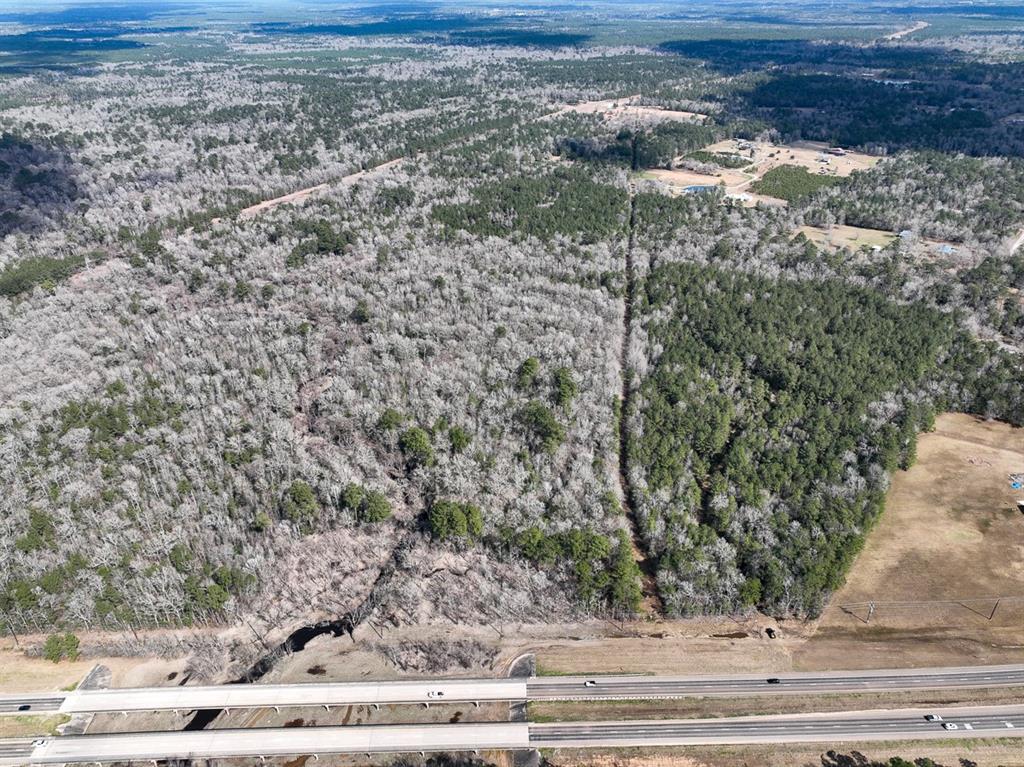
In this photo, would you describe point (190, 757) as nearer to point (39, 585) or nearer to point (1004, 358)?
Result: point (39, 585)

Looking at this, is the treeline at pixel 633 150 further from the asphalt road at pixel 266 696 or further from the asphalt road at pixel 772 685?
the asphalt road at pixel 266 696

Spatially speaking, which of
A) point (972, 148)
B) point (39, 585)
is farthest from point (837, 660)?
point (972, 148)

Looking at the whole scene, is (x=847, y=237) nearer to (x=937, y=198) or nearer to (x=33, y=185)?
(x=937, y=198)

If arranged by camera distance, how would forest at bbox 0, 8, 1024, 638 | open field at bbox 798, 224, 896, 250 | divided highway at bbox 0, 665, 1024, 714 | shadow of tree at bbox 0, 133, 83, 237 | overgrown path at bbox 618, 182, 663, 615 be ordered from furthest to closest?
shadow of tree at bbox 0, 133, 83, 237 → open field at bbox 798, 224, 896, 250 → overgrown path at bbox 618, 182, 663, 615 → forest at bbox 0, 8, 1024, 638 → divided highway at bbox 0, 665, 1024, 714

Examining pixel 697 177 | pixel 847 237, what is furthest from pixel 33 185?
pixel 847 237

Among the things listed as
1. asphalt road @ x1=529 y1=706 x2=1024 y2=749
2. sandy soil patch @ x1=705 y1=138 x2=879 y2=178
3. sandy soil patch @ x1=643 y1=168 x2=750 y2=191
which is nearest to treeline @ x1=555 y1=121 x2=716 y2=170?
sandy soil patch @ x1=643 y1=168 x2=750 y2=191

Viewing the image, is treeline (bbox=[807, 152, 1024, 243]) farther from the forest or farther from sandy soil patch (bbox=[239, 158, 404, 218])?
sandy soil patch (bbox=[239, 158, 404, 218])
